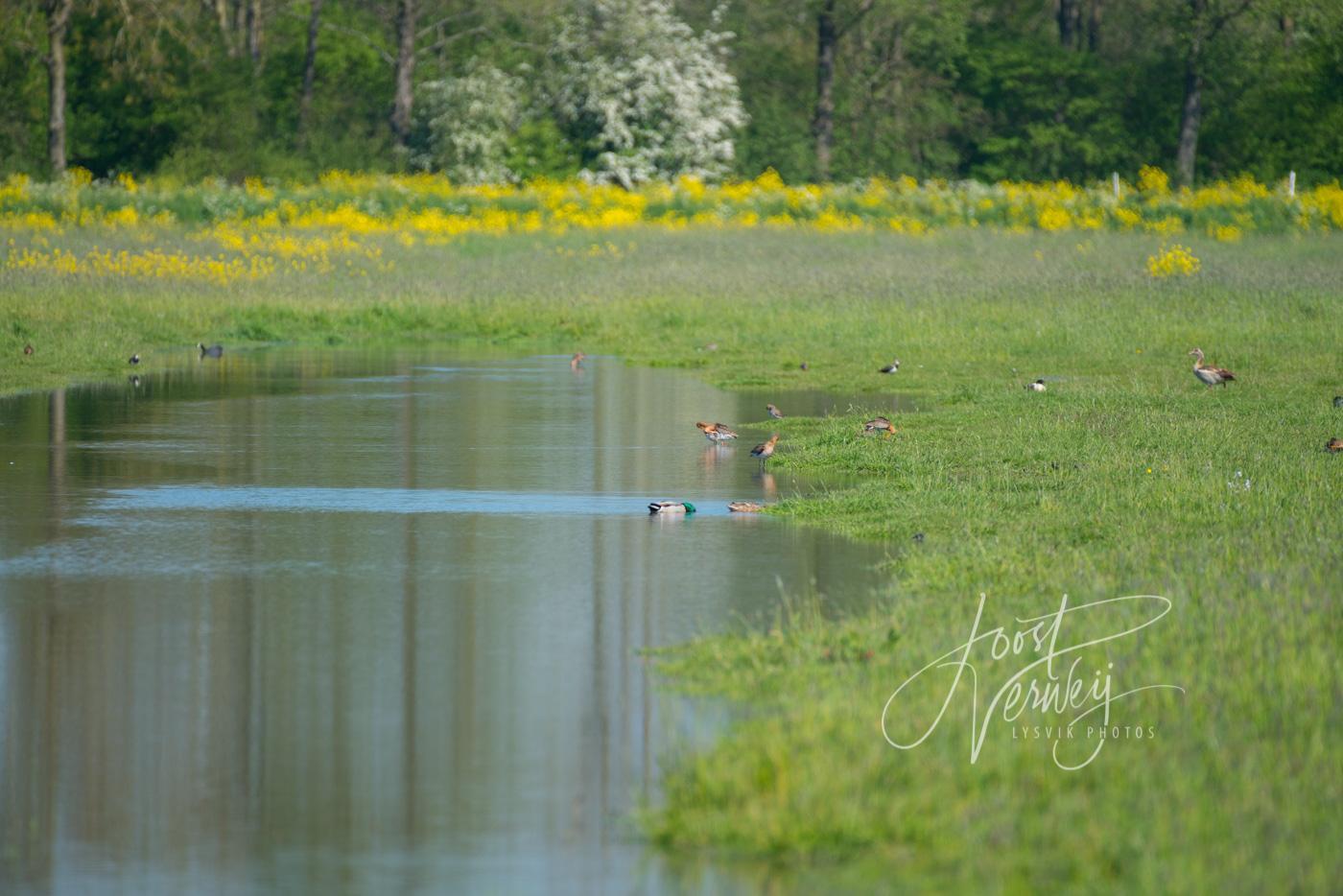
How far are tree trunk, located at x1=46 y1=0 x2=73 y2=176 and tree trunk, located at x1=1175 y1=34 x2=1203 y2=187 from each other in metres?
30.0

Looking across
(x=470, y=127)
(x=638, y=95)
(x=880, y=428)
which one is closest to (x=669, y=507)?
(x=880, y=428)

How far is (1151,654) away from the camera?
7656 mm

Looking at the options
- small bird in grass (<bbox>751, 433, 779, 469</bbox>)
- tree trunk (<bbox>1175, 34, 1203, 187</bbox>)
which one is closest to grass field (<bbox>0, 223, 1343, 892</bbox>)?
small bird in grass (<bbox>751, 433, 779, 469</bbox>)

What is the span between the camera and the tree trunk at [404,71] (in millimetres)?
55750

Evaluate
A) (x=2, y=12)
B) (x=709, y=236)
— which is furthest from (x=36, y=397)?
(x=2, y=12)

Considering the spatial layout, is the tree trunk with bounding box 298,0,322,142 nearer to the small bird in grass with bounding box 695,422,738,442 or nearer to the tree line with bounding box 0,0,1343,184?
the tree line with bounding box 0,0,1343,184

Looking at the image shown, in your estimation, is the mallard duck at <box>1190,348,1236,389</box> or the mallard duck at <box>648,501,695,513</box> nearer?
the mallard duck at <box>648,501,695,513</box>

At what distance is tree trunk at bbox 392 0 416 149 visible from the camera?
55.8 meters

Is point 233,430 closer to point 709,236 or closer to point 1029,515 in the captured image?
point 1029,515

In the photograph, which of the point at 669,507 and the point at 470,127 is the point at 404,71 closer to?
the point at 470,127

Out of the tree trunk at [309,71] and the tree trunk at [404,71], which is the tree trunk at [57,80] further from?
the tree trunk at [404,71]

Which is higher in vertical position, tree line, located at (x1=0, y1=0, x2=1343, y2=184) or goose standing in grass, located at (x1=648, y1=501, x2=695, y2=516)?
tree line, located at (x1=0, y1=0, x2=1343, y2=184)

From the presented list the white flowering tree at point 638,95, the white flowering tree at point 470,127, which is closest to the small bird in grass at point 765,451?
the white flowering tree at point 470,127

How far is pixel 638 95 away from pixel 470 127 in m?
4.74
